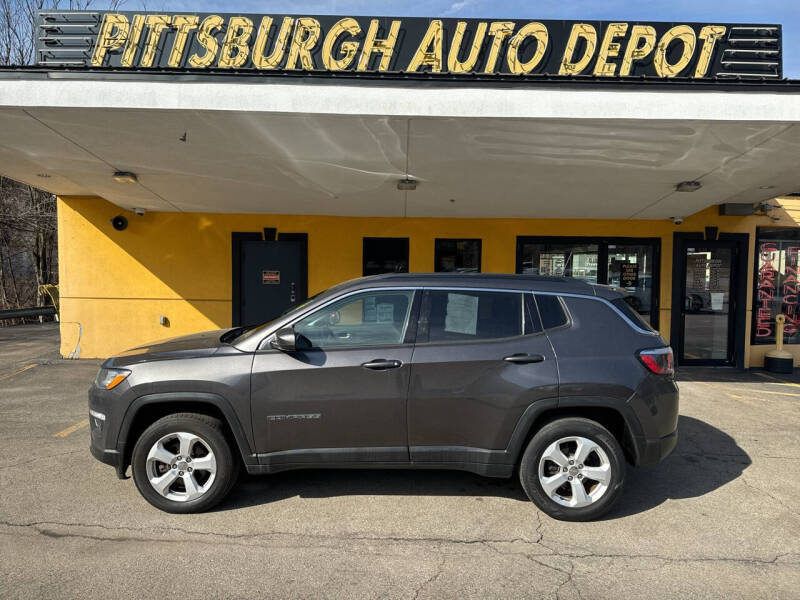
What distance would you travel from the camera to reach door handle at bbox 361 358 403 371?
322 centimetres

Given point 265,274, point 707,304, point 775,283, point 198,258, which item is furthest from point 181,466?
point 775,283

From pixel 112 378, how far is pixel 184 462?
2.70ft

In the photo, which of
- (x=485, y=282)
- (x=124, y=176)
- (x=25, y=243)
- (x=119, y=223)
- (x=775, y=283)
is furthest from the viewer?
(x=25, y=243)

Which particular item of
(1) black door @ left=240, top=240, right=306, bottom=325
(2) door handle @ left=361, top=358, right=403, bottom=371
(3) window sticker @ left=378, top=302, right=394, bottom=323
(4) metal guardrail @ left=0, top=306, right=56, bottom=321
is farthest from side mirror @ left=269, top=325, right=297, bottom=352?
(4) metal guardrail @ left=0, top=306, right=56, bottom=321

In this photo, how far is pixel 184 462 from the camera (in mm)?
3254

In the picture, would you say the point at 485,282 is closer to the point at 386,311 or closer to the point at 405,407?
the point at 386,311

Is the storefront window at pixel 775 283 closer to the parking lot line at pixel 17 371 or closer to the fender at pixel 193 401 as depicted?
the fender at pixel 193 401

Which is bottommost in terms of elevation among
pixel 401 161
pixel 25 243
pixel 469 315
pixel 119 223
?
pixel 469 315

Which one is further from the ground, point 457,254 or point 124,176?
point 124,176

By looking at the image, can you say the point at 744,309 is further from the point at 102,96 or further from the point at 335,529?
the point at 102,96

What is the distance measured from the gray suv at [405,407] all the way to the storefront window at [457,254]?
567cm

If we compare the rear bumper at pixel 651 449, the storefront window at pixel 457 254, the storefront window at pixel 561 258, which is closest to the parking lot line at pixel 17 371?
the storefront window at pixel 457 254

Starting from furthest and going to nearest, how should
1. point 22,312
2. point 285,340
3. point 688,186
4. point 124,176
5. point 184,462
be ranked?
point 22,312, point 688,186, point 124,176, point 184,462, point 285,340

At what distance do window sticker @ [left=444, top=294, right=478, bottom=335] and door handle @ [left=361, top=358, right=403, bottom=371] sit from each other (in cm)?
46
